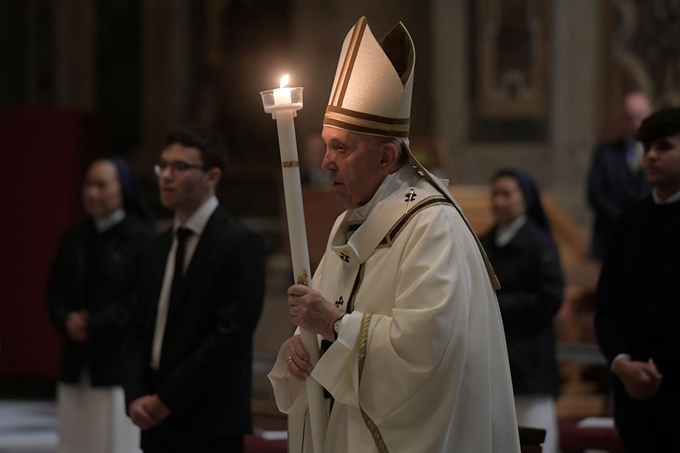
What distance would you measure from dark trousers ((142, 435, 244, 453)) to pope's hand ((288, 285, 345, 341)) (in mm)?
1267

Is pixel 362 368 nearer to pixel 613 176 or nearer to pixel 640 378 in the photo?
pixel 640 378

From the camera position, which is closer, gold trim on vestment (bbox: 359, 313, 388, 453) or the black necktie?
gold trim on vestment (bbox: 359, 313, 388, 453)

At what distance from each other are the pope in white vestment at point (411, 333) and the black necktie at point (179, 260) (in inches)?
43.1

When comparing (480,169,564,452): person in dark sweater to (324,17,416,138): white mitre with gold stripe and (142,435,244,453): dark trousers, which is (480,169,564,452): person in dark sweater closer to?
(142,435,244,453): dark trousers

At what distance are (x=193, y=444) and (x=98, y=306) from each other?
5.54ft

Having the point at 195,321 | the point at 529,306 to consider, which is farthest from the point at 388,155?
the point at 529,306

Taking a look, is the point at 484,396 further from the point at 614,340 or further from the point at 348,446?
the point at 614,340

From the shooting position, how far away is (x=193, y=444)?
4.08m

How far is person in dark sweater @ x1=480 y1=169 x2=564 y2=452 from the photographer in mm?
5531

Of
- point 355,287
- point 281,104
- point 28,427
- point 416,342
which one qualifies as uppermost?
point 281,104

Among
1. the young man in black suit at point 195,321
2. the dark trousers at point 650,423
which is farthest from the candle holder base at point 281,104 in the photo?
the dark trousers at point 650,423

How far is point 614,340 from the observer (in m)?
4.33

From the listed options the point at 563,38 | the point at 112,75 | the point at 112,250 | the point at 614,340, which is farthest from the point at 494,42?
the point at 614,340

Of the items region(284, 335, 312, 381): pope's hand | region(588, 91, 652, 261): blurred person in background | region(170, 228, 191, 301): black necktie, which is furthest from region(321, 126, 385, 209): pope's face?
region(588, 91, 652, 261): blurred person in background
